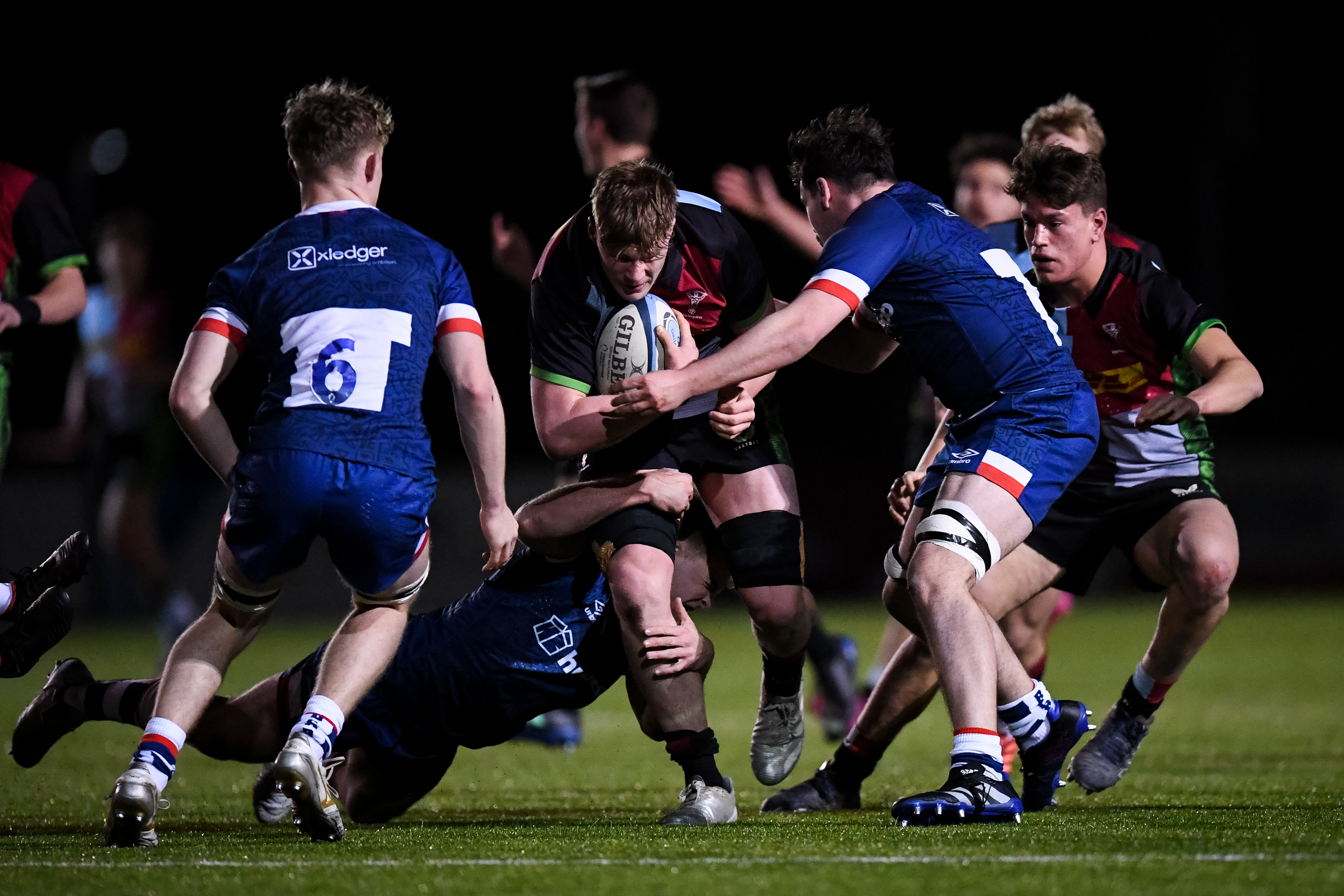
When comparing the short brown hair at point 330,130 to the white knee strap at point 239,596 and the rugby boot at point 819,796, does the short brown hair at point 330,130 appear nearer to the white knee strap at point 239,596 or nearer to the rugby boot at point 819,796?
the white knee strap at point 239,596

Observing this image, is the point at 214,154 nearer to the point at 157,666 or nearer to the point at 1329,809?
→ the point at 157,666

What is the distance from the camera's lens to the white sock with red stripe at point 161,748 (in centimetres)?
391

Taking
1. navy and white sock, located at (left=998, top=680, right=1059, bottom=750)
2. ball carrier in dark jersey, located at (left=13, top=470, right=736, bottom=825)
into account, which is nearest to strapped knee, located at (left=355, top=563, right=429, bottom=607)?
ball carrier in dark jersey, located at (left=13, top=470, right=736, bottom=825)

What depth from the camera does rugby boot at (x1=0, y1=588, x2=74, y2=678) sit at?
504cm

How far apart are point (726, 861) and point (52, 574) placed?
9.26 feet

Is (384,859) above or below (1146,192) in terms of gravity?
above

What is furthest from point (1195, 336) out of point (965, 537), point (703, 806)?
point (703, 806)

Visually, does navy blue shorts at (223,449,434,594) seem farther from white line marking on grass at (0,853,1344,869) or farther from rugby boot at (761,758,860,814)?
rugby boot at (761,758,860,814)

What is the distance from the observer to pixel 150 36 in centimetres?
2092

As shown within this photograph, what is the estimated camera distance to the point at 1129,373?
16.9 ft

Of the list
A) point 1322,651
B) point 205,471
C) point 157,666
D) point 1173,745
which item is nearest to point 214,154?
point 205,471

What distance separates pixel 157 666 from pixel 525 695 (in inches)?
230

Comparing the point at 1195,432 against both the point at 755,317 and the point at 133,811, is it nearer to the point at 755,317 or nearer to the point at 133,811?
the point at 755,317

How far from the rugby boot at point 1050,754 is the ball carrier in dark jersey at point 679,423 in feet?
2.57
